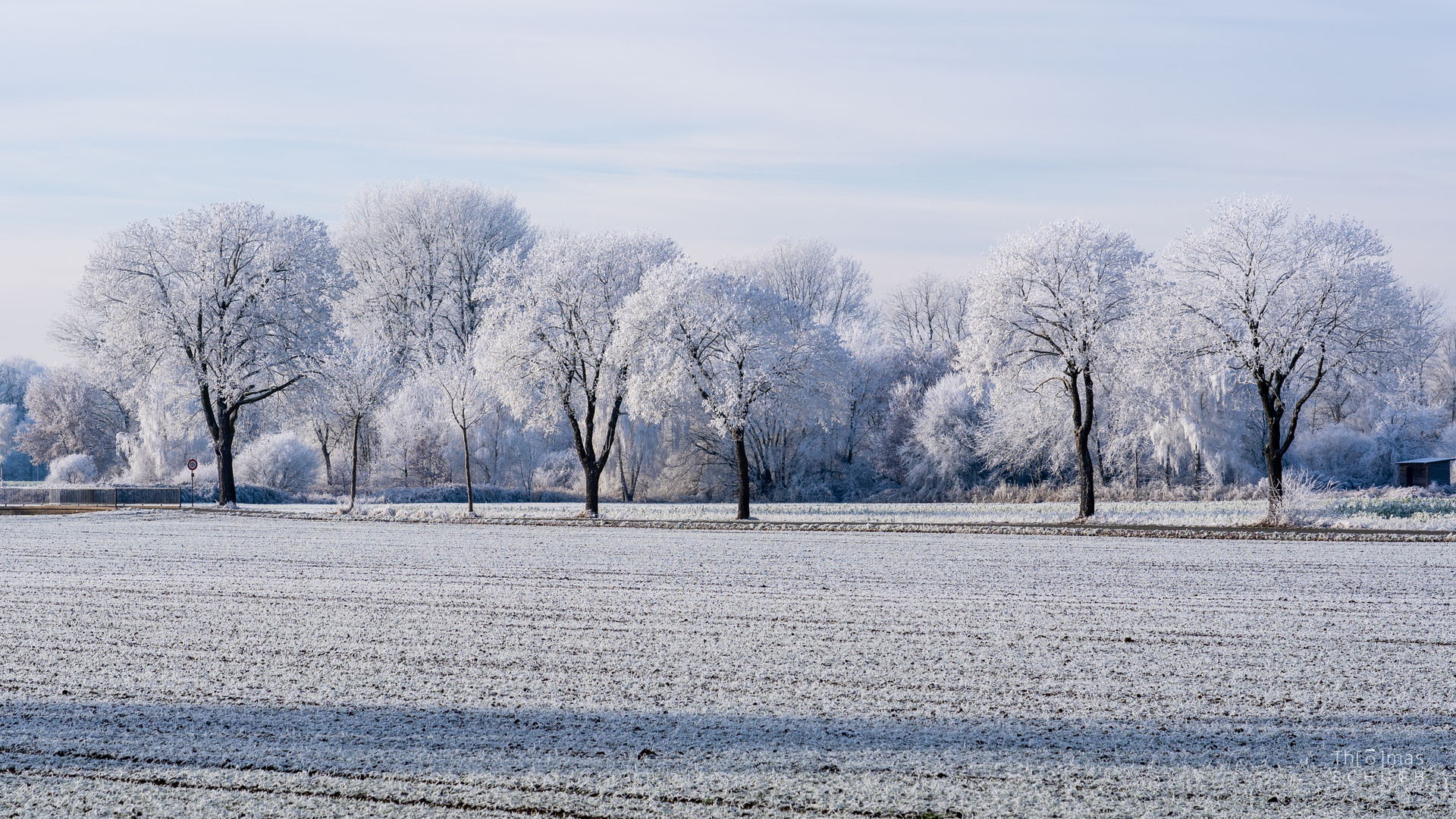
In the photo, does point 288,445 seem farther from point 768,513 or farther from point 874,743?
point 874,743

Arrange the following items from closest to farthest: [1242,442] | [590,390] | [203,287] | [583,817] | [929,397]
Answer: [583,817] → [590,390] → [203,287] → [1242,442] → [929,397]

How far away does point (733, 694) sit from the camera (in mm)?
9141

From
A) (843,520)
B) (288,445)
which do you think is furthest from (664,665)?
(288,445)

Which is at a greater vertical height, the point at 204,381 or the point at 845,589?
the point at 204,381

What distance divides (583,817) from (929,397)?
51596mm

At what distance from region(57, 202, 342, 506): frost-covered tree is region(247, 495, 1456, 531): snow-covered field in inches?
209

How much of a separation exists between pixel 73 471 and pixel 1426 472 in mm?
68184

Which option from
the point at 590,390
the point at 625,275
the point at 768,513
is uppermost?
the point at 625,275

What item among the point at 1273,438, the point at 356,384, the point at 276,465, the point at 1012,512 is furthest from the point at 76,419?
the point at 1273,438

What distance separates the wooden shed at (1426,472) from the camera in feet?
160

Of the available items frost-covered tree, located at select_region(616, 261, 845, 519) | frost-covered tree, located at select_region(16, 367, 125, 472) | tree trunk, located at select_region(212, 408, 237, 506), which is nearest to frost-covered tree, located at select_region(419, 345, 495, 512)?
frost-covered tree, located at select_region(616, 261, 845, 519)

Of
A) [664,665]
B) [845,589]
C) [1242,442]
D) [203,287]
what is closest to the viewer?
[664,665]

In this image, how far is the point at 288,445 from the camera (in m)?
57.0

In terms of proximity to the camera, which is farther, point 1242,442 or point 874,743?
point 1242,442
